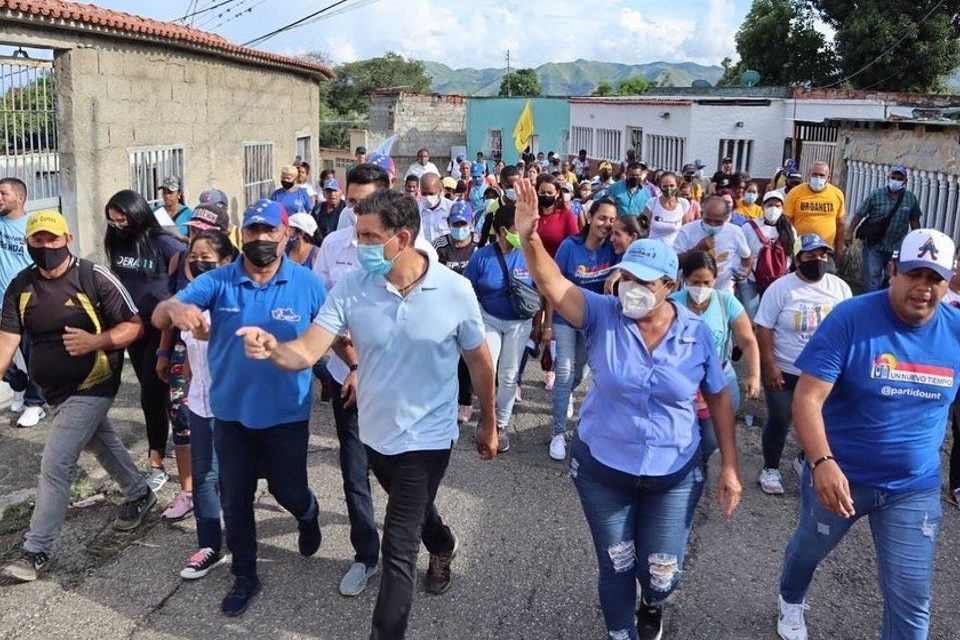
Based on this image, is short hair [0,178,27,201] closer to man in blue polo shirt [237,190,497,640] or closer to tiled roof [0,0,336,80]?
tiled roof [0,0,336,80]

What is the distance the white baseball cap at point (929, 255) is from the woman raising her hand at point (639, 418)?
76 cm

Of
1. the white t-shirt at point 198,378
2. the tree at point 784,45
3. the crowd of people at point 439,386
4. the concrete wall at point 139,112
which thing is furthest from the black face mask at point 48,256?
the tree at point 784,45

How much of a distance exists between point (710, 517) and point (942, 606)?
1.25 meters

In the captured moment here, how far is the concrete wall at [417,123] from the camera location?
114 ft

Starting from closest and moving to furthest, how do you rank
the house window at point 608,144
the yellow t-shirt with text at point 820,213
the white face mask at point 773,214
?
1. the white face mask at point 773,214
2. the yellow t-shirt with text at point 820,213
3. the house window at point 608,144

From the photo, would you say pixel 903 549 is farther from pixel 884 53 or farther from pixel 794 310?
pixel 884 53

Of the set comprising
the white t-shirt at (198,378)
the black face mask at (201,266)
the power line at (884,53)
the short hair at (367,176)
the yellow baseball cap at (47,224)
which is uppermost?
the power line at (884,53)

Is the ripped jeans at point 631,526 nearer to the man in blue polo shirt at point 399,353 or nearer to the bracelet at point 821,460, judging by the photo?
the bracelet at point 821,460

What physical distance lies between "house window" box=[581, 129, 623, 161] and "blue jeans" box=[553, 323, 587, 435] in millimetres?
21879

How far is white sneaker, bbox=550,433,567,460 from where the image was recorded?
5.73 meters

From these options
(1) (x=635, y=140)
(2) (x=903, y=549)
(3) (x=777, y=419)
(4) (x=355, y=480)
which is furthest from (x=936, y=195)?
(1) (x=635, y=140)

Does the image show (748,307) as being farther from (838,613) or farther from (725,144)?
(725,144)

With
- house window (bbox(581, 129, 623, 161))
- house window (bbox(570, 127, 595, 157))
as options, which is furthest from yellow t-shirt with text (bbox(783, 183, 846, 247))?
house window (bbox(570, 127, 595, 157))

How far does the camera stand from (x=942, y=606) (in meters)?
3.99
